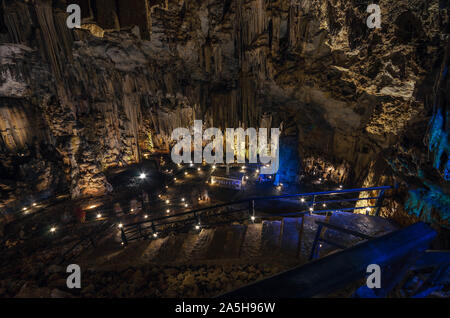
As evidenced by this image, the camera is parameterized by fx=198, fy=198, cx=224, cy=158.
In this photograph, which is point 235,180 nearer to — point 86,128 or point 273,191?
point 273,191

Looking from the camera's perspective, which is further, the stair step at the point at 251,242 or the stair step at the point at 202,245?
the stair step at the point at 202,245

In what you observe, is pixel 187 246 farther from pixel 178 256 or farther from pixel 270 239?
pixel 270 239

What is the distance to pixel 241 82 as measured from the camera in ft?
37.9

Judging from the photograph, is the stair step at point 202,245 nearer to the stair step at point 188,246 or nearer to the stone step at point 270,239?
the stair step at point 188,246

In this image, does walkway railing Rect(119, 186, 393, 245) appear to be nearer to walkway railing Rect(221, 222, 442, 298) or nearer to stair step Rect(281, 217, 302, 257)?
stair step Rect(281, 217, 302, 257)

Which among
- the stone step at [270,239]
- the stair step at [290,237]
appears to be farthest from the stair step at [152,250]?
the stair step at [290,237]

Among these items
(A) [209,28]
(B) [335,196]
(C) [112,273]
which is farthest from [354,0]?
(B) [335,196]

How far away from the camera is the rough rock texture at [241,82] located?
12.6 feet

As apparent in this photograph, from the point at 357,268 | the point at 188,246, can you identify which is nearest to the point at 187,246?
the point at 188,246

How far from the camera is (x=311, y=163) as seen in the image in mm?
12789

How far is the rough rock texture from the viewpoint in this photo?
385 cm

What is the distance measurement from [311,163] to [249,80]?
6511mm

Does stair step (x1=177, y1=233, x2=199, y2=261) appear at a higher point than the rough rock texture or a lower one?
lower

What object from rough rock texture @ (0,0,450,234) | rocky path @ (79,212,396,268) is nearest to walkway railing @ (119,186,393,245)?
rocky path @ (79,212,396,268)
